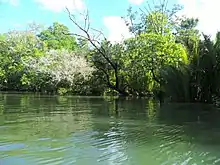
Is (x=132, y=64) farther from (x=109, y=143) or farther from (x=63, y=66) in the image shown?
(x=109, y=143)

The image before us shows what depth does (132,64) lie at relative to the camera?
31578mm

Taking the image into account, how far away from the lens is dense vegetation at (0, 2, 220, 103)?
70.5ft

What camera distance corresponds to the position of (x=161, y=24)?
3394cm

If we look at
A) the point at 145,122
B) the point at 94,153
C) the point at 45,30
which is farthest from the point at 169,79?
the point at 45,30

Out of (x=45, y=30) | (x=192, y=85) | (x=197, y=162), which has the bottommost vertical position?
(x=197, y=162)

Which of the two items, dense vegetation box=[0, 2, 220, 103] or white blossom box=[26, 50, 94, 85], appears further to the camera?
white blossom box=[26, 50, 94, 85]

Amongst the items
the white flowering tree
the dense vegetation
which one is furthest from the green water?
the white flowering tree

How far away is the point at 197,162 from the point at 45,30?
6697cm

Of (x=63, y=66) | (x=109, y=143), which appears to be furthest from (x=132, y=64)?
(x=109, y=143)

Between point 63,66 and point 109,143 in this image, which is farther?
point 63,66

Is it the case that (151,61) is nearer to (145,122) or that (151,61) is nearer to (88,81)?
(88,81)

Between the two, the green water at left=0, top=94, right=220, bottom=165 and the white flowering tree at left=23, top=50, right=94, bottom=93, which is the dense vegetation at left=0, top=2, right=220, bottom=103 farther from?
the green water at left=0, top=94, right=220, bottom=165

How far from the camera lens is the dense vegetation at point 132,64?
21.5 metres

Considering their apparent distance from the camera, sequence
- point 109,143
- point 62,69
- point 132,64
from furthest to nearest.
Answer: point 62,69
point 132,64
point 109,143
